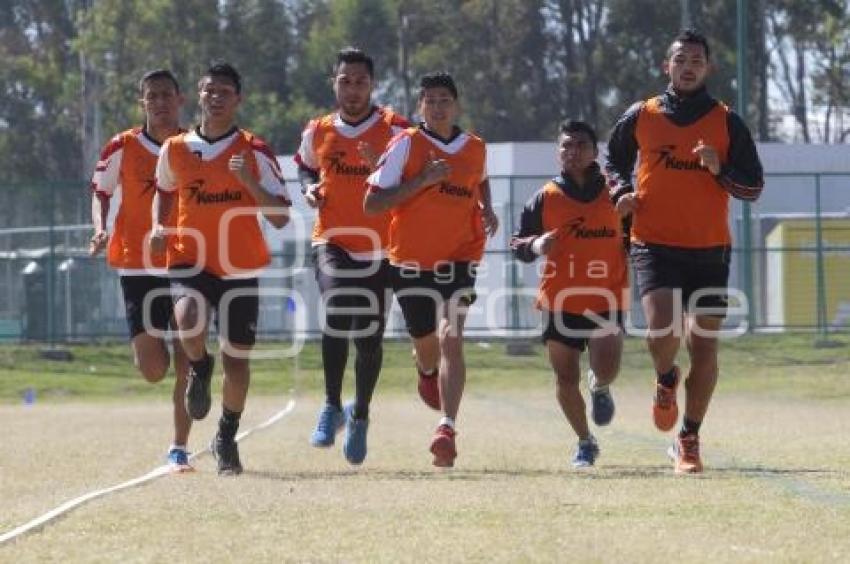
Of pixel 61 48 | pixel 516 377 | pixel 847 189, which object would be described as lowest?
pixel 516 377

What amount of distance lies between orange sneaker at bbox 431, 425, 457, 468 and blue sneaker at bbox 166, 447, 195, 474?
139 cm

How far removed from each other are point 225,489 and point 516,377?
58.6 feet

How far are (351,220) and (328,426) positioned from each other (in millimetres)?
1203

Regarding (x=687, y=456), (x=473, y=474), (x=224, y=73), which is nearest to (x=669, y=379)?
(x=687, y=456)

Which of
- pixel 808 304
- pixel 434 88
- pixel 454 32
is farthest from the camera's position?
pixel 454 32

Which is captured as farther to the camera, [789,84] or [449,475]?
[789,84]

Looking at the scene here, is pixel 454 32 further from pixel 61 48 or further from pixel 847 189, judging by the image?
pixel 847 189

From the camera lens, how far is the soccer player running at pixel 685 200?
1086cm

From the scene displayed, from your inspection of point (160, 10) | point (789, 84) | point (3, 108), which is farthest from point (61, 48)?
point (789, 84)

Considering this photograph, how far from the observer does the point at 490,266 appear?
1214 inches

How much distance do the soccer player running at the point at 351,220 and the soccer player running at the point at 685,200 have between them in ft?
5.14

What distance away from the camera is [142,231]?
39.9ft

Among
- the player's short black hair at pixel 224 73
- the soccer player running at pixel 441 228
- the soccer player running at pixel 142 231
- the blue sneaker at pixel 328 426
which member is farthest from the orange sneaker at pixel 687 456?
the player's short black hair at pixel 224 73

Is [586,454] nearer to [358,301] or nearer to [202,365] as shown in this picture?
[358,301]
